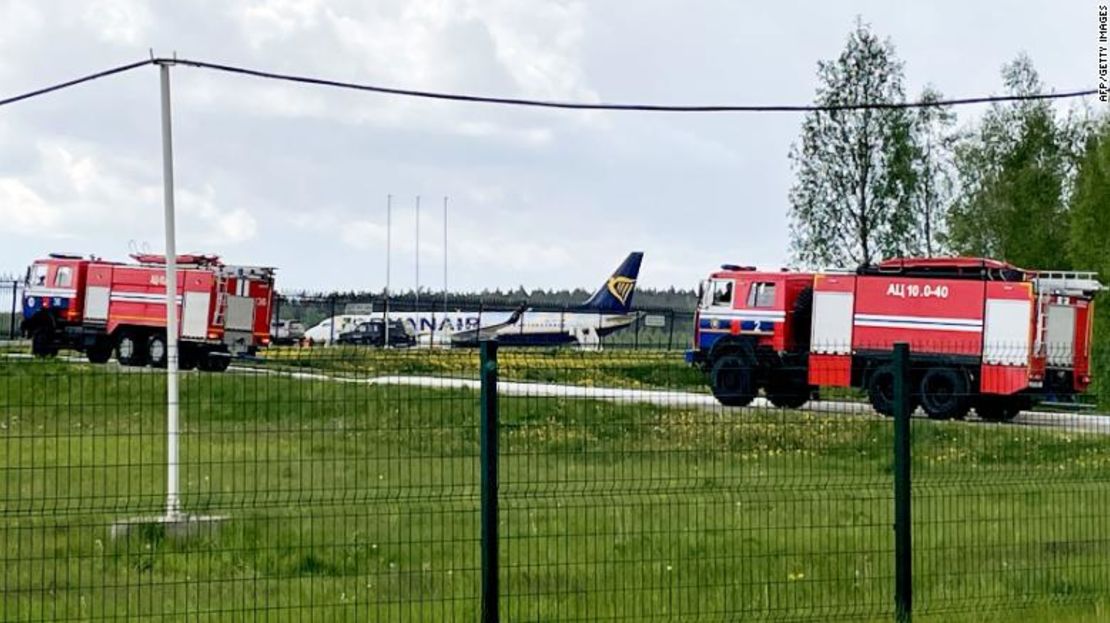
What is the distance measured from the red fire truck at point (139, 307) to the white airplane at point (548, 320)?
20307 millimetres

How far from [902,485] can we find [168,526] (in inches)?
222

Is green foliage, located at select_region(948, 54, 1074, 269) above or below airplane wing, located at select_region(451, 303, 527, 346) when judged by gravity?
above

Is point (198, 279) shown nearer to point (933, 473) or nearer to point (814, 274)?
point (814, 274)

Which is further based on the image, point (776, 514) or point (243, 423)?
point (776, 514)

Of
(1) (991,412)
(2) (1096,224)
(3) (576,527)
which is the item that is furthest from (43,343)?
(3) (576,527)

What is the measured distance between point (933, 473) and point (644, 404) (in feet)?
15.5

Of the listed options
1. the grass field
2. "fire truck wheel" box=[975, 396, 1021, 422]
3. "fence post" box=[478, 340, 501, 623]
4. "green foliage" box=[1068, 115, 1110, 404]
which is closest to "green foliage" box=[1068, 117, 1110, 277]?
"green foliage" box=[1068, 115, 1110, 404]

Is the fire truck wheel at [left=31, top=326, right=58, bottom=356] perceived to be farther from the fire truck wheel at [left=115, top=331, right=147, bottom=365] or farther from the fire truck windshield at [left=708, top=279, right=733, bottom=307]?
the fire truck windshield at [left=708, top=279, right=733, bottom=307]

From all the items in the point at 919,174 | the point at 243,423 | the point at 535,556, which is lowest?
the point at 535,556

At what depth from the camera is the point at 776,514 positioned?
1373 centimetres

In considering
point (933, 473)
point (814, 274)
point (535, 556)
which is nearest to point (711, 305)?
point (814, 274)

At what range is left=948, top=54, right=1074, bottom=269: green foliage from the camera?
56.7 metres

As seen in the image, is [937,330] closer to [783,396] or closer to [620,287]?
[783,396]

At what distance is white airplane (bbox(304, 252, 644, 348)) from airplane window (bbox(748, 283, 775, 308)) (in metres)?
28.7
